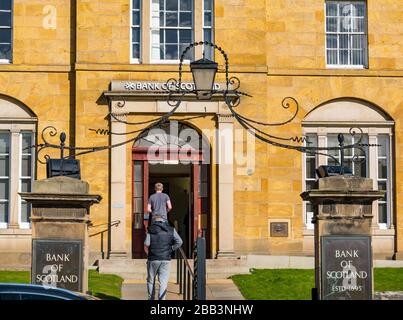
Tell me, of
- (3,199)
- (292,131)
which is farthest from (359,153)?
(3,199)

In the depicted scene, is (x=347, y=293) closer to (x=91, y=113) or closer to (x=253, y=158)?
(x=253, y=158)

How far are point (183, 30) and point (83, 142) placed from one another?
4162 mm

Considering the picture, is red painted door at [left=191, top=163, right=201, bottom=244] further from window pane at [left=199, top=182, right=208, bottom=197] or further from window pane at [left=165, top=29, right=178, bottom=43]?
window pane at [left=165, top=29, right=178, bottom=43]

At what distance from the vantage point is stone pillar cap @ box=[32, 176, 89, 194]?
16.9 meters

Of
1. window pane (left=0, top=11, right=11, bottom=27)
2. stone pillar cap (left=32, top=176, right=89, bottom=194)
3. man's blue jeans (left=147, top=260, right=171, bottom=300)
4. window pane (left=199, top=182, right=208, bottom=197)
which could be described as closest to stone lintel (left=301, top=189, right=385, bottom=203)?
man's blue jeans (left=147, top=260, right=171, bottom=300)

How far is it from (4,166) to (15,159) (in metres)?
0.39

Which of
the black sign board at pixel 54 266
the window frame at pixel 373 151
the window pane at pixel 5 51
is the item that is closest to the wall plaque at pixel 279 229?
the window frame at pixel 373 151

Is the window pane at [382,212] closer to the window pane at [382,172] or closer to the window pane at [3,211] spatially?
the window pane at [382,172]

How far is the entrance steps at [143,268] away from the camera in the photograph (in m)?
23.5

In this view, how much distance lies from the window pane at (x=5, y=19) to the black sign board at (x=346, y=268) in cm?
1317

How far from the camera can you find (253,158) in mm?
25891

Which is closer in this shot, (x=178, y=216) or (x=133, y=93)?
(x=133, y=93)

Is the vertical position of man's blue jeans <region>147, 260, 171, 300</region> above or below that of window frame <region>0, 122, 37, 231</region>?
below

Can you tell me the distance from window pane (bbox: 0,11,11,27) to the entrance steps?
7.15 m
